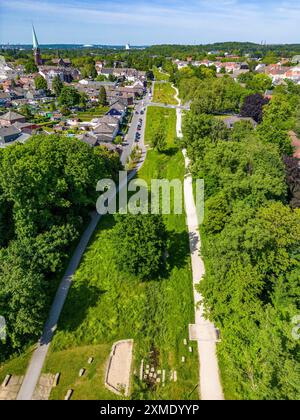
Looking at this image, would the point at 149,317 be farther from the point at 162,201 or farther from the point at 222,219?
the point at 162,201

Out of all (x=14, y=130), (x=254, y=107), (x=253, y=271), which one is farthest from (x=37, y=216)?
(x=254, y=107)

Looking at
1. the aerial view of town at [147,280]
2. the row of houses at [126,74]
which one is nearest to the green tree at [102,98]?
the row of houses at [126,74]

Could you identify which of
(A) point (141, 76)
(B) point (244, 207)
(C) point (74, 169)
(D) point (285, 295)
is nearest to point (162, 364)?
(D) point (285, 295)

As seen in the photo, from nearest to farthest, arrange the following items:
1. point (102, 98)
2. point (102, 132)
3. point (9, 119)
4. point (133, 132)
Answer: point (102, 132) < point (9, 119) < point (133, 132) < point (102, 98)

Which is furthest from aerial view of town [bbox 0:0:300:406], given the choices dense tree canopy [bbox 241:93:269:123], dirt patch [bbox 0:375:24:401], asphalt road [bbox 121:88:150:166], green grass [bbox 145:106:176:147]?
dense tree canopy [bbox 241:93:269:123]

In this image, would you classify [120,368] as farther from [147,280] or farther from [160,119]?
[160,119]

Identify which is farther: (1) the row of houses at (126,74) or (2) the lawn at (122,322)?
(1) the row of houses at (126,74)

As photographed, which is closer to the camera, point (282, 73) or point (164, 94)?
point (164, 94)

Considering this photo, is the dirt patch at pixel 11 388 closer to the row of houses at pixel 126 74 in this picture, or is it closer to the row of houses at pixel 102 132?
the row of houses at pixel 102 132
